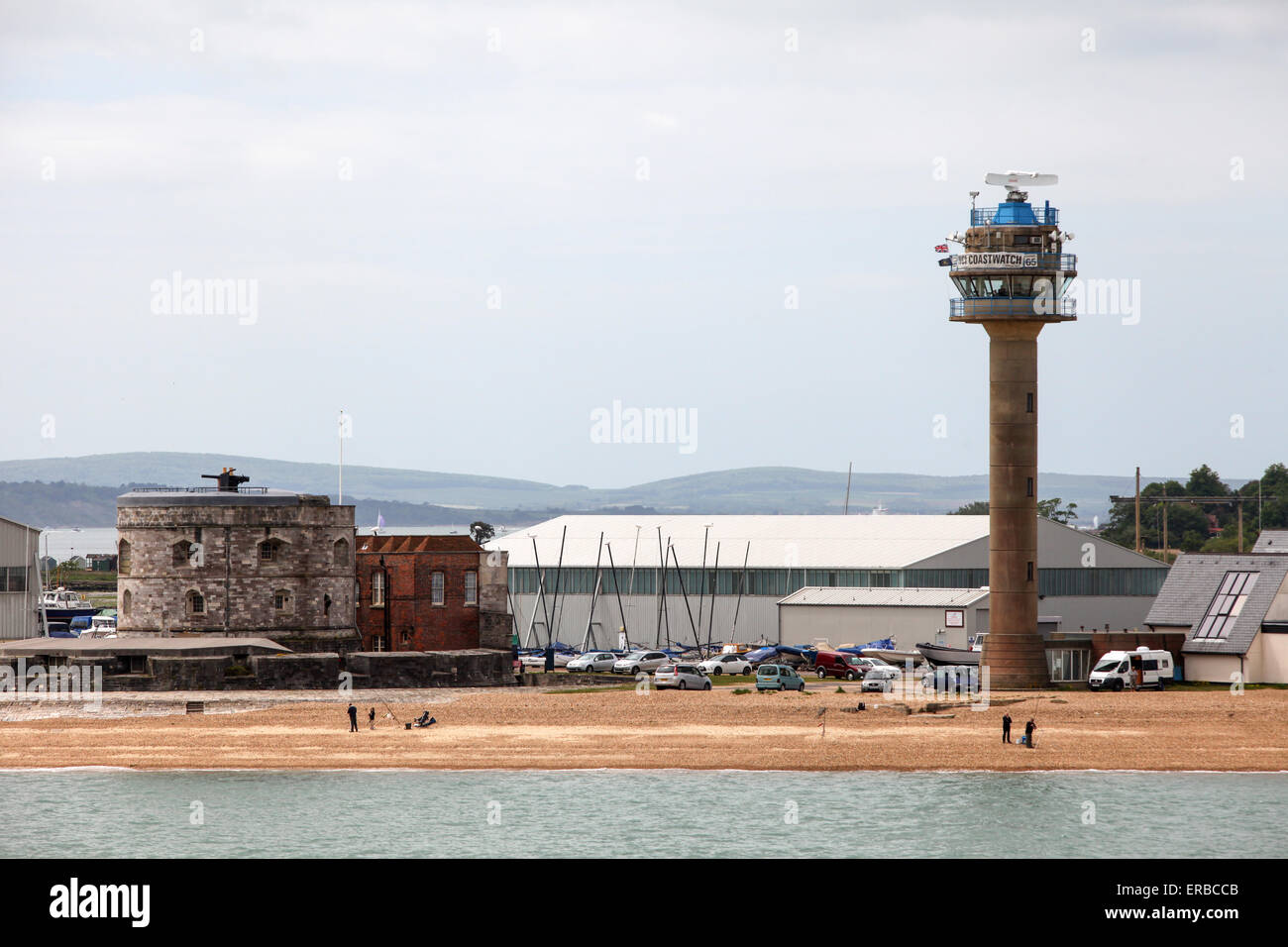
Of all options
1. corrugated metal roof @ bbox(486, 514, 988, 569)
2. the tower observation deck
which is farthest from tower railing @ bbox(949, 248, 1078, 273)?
corrugated metal roof @ bbox(486, 514, 988, 569)

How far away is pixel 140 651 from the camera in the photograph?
3002 inches

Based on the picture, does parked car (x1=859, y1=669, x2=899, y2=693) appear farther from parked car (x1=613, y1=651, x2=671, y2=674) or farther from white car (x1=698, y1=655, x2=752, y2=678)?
parked car (x1=613, y1=651, x2=671, y2=674)

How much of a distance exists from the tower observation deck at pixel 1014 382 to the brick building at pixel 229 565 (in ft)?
103

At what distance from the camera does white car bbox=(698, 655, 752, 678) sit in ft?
291

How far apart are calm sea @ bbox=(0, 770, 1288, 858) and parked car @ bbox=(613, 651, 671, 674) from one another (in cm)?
3423

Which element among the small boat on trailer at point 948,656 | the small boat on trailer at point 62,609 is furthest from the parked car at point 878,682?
the small boat on trailer at point 62,609

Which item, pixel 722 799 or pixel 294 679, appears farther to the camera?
pixel 294 679

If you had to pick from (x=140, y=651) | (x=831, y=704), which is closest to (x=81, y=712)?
(x=140, y=651)

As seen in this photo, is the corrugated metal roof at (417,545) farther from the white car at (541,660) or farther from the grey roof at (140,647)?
the grey roof at (140,647)

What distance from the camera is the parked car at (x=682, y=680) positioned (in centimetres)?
8031

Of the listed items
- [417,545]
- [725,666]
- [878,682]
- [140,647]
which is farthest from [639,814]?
[417,545]
